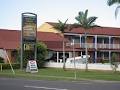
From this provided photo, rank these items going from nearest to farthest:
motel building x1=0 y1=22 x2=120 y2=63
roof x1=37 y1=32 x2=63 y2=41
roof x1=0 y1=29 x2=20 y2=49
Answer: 1. roof x1=0 y1=29 x2=20 y2=49
2. motel building x1=0 y1=22 x2=120 y2=63
3. roof x1=37 y1=32 x2=63 y2=41

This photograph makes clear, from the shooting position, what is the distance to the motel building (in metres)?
66.2

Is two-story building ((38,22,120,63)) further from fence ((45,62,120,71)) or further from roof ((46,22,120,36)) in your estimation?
fence ((45,62,120,71))

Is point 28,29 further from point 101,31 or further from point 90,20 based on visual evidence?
point 101,31

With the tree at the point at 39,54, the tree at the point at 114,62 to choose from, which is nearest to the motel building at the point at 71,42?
the tree at the point at 39,54

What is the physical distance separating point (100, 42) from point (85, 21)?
1137 inches

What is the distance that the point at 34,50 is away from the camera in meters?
52.2

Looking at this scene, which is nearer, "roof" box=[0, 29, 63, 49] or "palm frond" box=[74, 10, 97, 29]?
"palm frond" box=[74, 10, 97, 29]

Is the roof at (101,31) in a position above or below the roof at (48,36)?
above

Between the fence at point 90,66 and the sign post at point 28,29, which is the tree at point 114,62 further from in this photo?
the sign post at point 28,29

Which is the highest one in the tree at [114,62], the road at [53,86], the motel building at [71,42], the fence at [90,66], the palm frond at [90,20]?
the palm frond at [90,20]

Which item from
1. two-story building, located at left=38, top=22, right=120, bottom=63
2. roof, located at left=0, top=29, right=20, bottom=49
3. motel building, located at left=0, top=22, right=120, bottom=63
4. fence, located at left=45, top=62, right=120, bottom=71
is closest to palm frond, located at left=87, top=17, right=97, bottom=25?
fence, located at left=45, top=62, right=120, bottom=71

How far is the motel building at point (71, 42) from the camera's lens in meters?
A: 66.2

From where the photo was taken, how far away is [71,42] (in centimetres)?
7194

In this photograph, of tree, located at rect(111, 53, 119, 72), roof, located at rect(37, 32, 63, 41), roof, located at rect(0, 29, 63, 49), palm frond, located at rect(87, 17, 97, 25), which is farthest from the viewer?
roof, located at rect(37, 32, 63, 41)
